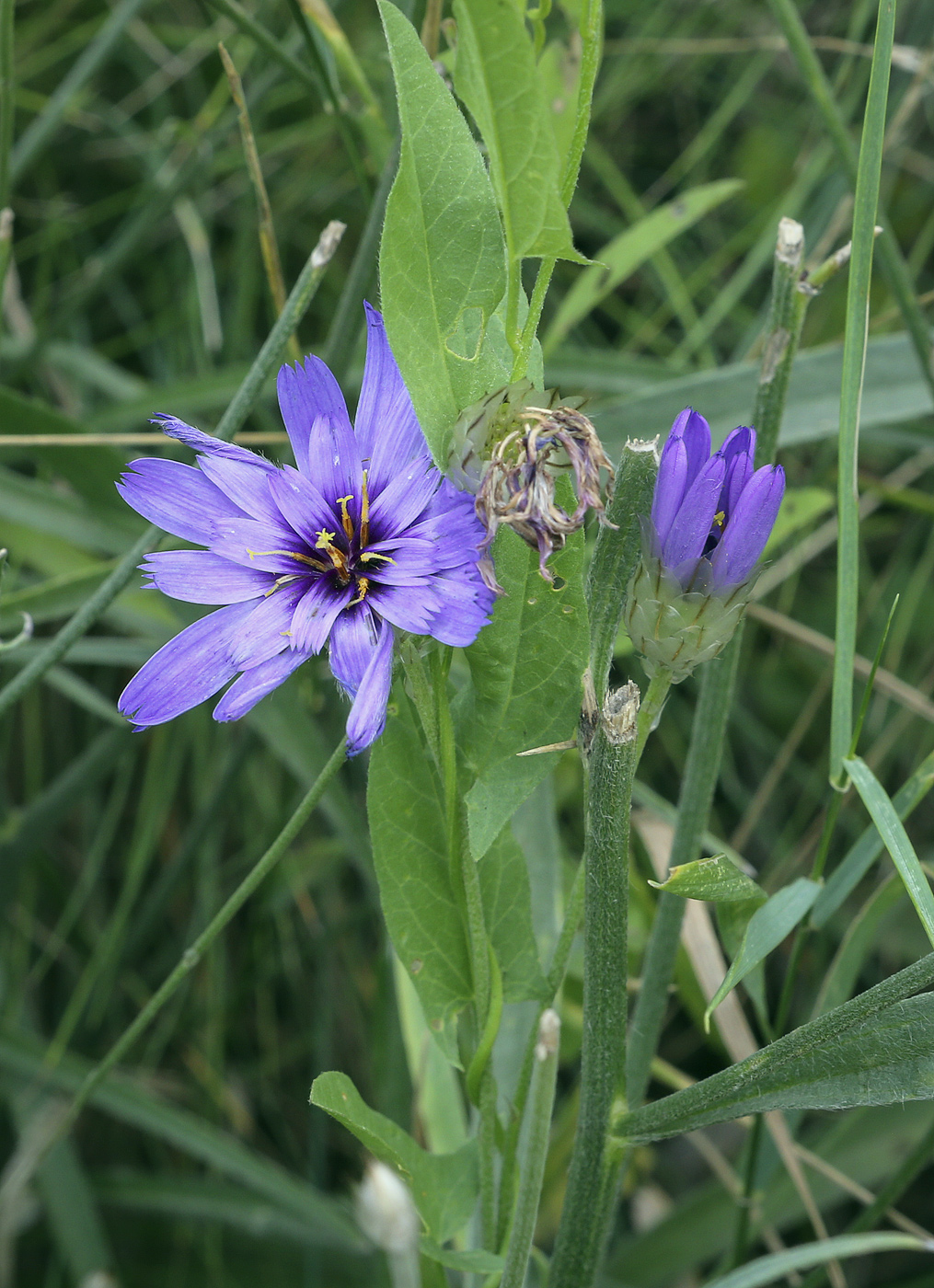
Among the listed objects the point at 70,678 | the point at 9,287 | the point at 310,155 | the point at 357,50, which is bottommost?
the point at 70,678

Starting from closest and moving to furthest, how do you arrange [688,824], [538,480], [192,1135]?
[538,480], [688,824], [192,1135]

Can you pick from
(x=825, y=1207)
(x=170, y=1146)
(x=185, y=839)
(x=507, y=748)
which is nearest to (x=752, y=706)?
(x=825, y=1207)

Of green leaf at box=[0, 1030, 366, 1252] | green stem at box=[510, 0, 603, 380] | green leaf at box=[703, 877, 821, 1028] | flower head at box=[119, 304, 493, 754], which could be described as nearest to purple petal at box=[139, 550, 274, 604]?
flower head at box=[119, 304, 493, 754]

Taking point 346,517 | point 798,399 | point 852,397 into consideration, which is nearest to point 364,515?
point 346,517

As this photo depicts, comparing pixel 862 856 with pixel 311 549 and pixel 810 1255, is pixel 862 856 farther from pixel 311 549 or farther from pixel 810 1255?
pixel 311 549

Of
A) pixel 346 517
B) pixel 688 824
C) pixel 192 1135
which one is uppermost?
pixel 346 517

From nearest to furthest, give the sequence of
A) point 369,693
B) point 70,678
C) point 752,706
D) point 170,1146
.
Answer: point 369,693
point 70,678
point 170,1146
point 752,706

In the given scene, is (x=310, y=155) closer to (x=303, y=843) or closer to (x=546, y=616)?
(x=303, y=843)
